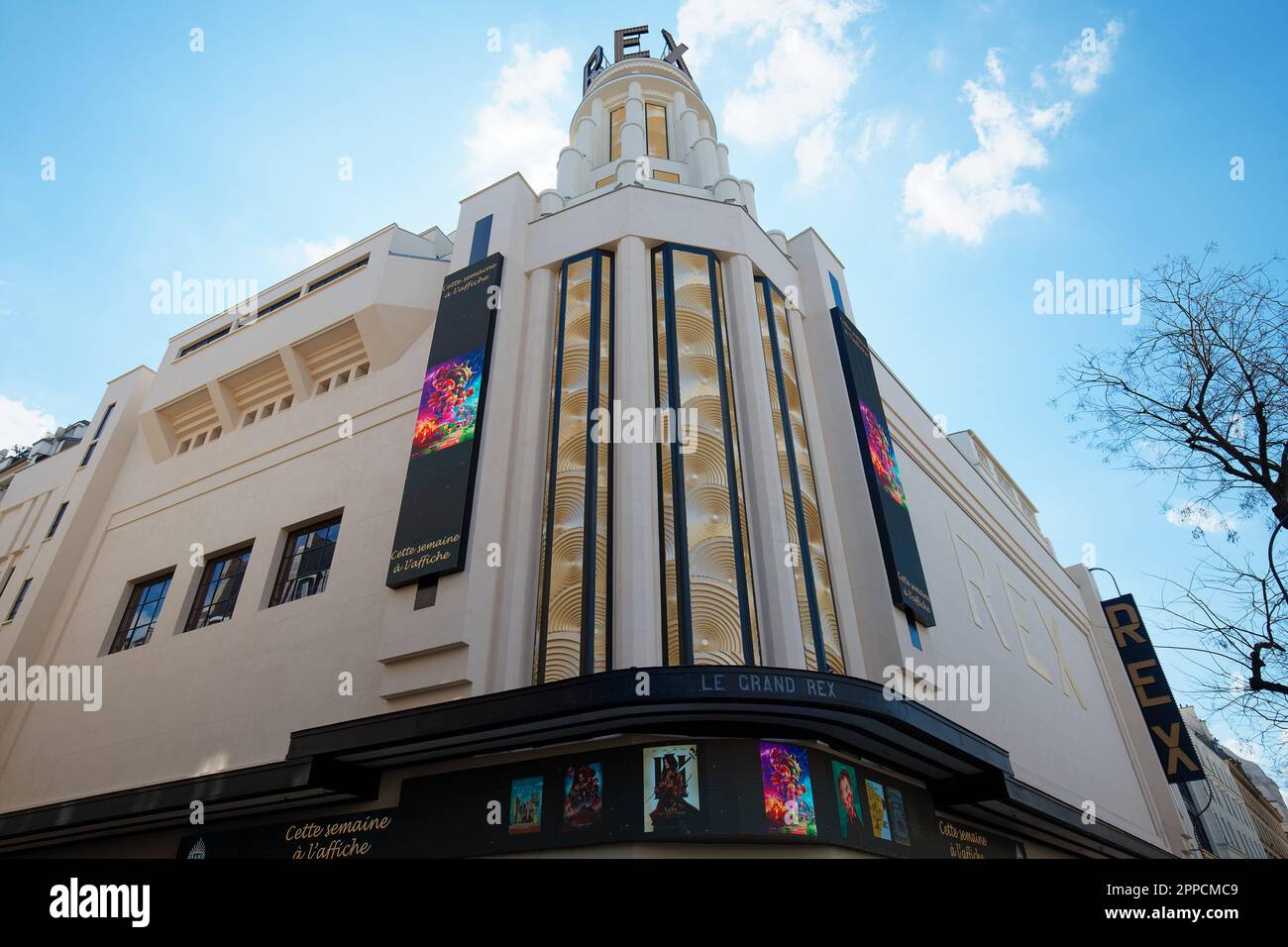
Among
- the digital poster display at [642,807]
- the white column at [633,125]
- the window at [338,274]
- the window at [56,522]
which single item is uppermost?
the white column at [633,125]

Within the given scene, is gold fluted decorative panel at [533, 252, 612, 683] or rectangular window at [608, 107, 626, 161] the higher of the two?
rectangular window at [608, 107, 626, 161]

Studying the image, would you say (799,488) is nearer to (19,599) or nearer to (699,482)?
(699,482)

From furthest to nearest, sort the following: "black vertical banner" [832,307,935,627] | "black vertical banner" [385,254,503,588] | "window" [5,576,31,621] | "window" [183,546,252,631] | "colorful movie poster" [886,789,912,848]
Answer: "window" [5,576,31,621] → "window" [183,546,252,631] → "black vertical banner" [832,307,935,627] → "black vertical banner" [385,254,503,588] → "colorful movie poster" [886,789,912,848]

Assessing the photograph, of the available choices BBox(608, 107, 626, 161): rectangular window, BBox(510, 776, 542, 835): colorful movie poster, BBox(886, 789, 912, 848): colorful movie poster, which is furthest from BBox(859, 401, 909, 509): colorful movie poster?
BBox(608, 107, 626, 161): rectangular window

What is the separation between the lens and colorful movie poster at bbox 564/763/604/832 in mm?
10250

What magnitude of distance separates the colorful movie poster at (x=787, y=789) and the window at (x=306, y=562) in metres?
10.1

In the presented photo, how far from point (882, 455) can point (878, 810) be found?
25.9 feet

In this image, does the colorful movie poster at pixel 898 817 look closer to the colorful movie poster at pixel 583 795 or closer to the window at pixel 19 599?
the colorful movie poster at pixel 583 795

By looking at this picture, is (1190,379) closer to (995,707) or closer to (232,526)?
(995,707)

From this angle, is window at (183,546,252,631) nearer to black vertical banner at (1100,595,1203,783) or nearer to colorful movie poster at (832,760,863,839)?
colorful movie poster at (832,760,863,839)

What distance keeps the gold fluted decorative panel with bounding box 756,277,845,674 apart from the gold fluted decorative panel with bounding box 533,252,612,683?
335cm

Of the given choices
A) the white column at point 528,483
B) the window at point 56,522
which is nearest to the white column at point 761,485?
the white column at point 528,483

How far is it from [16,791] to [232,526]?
7401mm

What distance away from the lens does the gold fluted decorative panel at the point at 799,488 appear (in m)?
13.1
